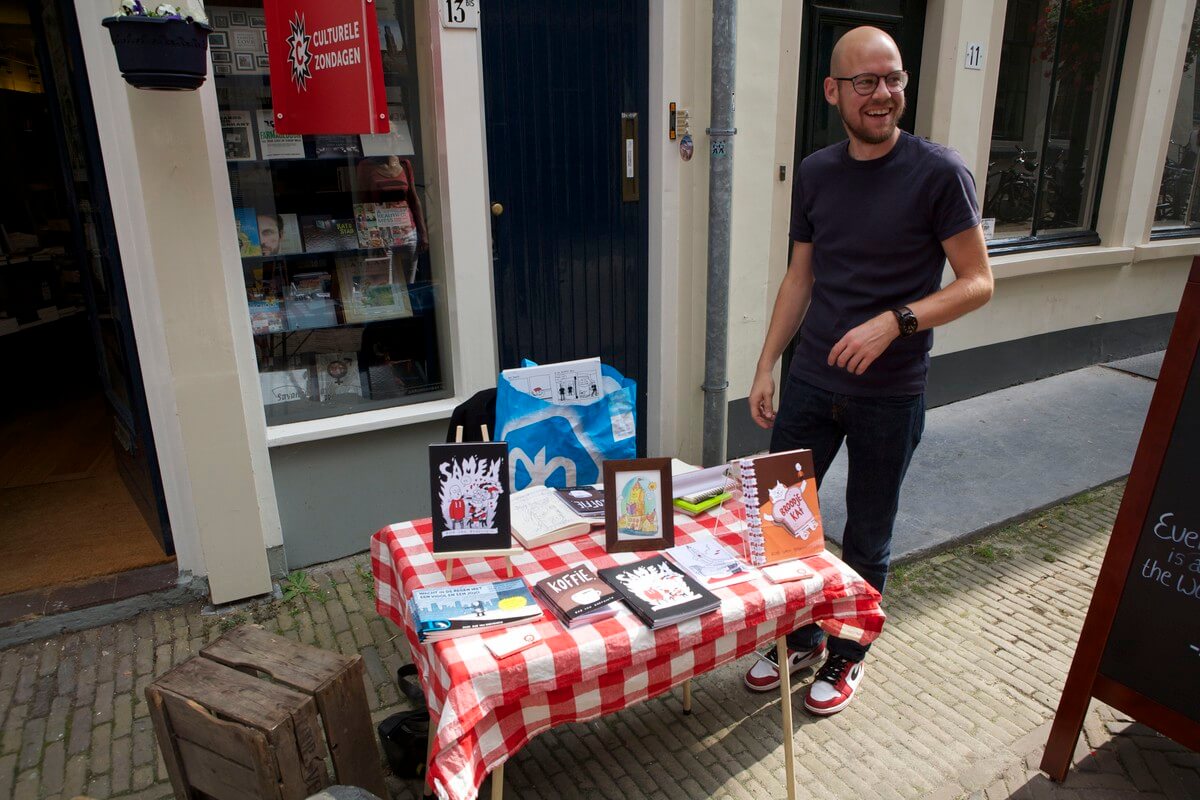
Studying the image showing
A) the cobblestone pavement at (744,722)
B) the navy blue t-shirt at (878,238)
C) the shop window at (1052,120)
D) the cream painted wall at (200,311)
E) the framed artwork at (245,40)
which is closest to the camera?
the navy blue t-shirt at (878,238)

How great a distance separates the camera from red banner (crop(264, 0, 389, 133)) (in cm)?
311

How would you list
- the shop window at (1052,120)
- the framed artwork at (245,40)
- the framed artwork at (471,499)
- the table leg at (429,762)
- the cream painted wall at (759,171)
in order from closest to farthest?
the table leg at (429,762) < the framed artwork at (471,499) < the framed artwork at (245,40) < the cream painted wall at (759,171) < the shop window at (1052,120)

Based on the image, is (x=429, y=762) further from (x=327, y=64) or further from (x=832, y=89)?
(x=327, y=64)

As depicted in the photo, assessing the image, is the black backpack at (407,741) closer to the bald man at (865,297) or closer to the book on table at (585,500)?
the book on table at (585,500)

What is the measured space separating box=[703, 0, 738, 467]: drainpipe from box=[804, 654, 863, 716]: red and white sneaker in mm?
1653

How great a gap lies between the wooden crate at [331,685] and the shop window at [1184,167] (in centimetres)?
766

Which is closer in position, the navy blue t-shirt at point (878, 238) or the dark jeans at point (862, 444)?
the navy blue t-shirt at point (878, 238)

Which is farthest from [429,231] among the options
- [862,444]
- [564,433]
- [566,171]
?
[862,444]

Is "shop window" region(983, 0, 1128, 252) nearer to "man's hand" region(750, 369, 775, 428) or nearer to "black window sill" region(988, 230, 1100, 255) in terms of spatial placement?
"black window sill" region(988, 230, 1100, 255)

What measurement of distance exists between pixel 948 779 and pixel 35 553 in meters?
3.95

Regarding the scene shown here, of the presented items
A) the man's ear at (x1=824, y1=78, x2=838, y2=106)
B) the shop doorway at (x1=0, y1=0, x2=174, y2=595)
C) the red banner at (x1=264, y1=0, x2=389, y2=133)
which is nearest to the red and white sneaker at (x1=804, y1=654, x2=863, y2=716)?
the man's ear at (x1=824, y1=78, x2=838, y2=106)

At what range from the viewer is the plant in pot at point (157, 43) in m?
2.63

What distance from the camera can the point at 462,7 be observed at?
11.3ft

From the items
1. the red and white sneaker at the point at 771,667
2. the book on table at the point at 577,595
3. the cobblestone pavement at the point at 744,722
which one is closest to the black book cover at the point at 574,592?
the book on table at the point at 577,595
